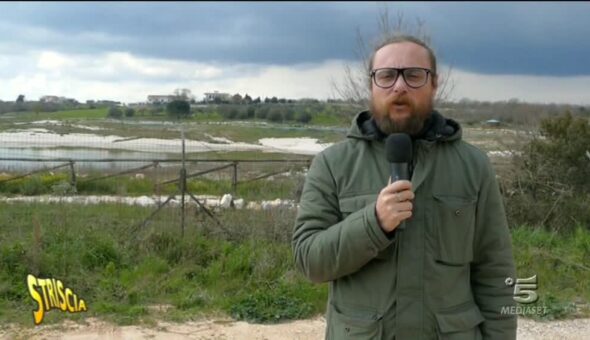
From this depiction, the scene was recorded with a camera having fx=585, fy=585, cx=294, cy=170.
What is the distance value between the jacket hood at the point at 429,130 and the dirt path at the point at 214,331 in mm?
3765

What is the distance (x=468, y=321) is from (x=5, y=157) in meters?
9.94

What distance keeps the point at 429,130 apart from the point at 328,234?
53 cm

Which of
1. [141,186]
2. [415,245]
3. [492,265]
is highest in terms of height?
[415,245]

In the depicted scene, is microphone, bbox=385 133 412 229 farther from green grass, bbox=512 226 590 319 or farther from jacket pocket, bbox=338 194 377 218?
green grass, bbox=512 226 590 319

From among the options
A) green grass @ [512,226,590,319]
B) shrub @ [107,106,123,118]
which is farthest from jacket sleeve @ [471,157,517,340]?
shrub @ [107,106,123,118]

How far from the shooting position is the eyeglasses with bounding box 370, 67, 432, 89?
201cm

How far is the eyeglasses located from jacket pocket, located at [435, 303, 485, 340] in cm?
79

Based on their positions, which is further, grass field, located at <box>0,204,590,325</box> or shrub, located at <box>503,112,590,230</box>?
shrub, located at <box>503,112,590,230</box>

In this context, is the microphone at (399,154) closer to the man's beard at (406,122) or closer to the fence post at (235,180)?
the man's beard at (406,122)

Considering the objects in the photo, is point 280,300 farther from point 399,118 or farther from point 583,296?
point 399,118

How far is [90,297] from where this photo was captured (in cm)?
626

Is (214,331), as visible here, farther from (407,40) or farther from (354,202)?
(407,40)

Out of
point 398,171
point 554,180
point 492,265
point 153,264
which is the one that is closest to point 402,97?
point 398,171

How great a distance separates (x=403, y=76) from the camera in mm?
2012
